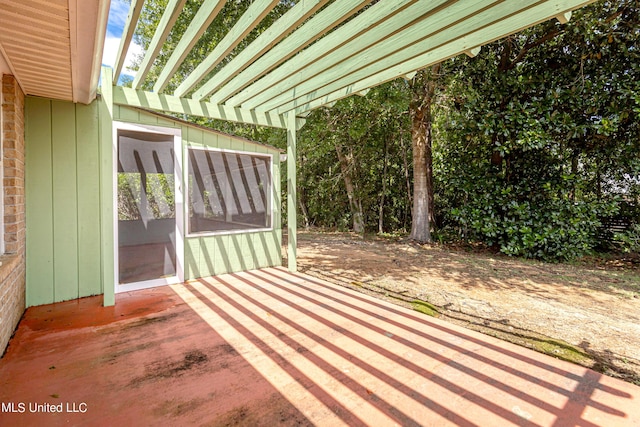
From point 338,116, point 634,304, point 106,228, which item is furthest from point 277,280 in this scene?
point 338,116

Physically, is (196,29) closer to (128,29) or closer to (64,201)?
(128,29)

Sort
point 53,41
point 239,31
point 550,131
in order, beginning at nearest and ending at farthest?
point 53,41 → point 239,31 → point 550,131

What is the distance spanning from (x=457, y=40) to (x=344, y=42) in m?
0.92

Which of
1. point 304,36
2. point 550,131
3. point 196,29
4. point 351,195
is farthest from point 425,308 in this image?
point 351,195

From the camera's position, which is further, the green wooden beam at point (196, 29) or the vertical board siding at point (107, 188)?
the vertical board siding at point (107, 188)

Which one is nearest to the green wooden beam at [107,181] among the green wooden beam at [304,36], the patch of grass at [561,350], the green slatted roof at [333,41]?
the green slatted roof at [333,41]

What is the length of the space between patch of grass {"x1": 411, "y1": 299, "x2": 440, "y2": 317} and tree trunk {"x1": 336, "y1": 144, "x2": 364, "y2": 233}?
6478 millimetres

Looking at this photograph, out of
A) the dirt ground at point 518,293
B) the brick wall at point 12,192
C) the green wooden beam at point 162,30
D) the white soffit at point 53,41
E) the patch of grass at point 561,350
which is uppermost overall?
the green wooden beam at point 162,30

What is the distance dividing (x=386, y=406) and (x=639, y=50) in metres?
6.87

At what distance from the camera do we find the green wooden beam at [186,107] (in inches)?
129

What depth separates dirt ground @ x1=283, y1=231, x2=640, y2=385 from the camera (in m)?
2.44

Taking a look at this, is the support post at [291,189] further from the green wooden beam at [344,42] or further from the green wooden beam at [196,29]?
the green wooden beam at [196,29]

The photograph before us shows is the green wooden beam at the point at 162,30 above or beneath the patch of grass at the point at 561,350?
above

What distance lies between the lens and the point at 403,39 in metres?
2.31
